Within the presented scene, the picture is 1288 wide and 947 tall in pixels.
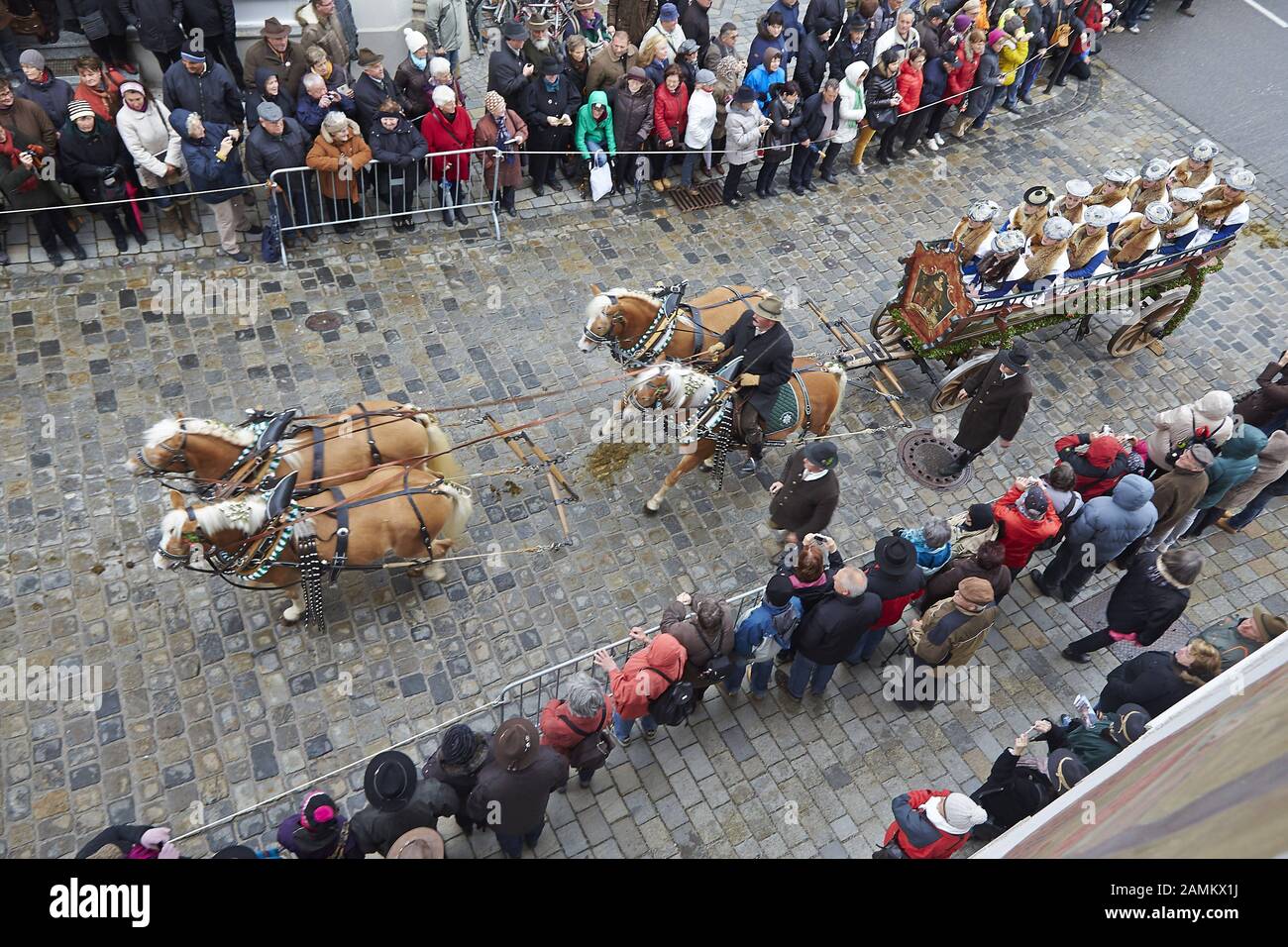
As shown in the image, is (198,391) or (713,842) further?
(198,391)

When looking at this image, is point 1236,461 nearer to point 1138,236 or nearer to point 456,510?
point 1138,236

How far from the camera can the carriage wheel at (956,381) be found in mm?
9797

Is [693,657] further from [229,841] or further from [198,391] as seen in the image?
[198,391]

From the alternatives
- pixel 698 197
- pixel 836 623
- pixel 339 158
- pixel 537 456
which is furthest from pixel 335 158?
pixel 836 623

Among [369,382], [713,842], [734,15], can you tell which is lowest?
[713,842]

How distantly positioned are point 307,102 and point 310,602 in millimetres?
6026

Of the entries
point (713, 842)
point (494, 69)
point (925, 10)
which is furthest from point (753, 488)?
point (925, 10)

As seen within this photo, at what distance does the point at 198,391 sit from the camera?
29.7 feet

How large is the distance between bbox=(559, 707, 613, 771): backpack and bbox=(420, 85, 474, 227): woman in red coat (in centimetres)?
720

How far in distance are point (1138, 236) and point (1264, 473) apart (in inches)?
114

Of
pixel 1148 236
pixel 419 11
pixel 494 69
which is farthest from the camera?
pixel 419 11

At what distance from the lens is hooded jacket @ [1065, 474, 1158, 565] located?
7.73 metres

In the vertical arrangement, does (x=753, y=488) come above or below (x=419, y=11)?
below

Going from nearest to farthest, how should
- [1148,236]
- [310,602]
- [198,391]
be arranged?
[310,602] → [198,391] → [1148,236]
